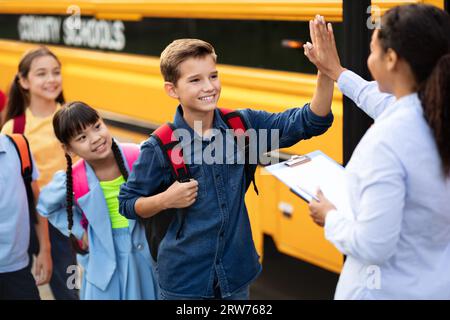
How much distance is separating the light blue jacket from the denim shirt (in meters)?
0.33

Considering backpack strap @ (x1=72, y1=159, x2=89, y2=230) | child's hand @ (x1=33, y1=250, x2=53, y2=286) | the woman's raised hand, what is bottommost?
child's hand @ (x1=33, y1=250, x2=53, y2=286)

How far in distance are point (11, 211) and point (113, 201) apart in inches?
14.7

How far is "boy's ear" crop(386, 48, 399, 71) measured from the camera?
151 cm

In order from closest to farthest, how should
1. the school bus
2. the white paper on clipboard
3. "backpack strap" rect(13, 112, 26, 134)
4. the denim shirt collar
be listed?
the white paper on clipboard, the denim shirt collar, the school bus, "backpack strap" rect(13, 112, 26, 134)

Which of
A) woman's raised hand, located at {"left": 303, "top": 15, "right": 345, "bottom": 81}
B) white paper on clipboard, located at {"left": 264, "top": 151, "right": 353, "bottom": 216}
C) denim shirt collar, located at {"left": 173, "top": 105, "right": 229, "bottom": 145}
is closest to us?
white paper on clipboard, located at {"left": 264, "top": 151, "right": 353, "bottom": 216}

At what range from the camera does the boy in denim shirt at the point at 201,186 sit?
196 centimetres

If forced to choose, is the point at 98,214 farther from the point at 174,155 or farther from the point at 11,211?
the point at 174,155

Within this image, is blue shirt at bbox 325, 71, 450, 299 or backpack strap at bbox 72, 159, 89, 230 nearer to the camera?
blue shirt at bbox 325, 71, 450, 299

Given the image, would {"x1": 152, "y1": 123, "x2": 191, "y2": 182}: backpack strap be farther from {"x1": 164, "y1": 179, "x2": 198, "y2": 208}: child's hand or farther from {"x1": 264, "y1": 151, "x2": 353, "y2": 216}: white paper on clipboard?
{"x1": 264, "y1": 151, "x2": 353, "y2": 216}: white paper on clipboard

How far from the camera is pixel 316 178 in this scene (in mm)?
1820

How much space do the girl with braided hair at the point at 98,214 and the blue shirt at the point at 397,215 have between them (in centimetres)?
96

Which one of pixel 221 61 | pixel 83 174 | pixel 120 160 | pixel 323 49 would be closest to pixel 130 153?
pixel 120 160

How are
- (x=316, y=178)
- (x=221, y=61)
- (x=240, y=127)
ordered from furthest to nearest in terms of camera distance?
1. (x=221, y=61)
2. (x=240, y=127)
3. (x=316, y=178)

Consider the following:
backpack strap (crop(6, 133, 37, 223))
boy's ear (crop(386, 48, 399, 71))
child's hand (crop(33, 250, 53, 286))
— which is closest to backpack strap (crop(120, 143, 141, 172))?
backpack strap (crop(6, 133, 37, 223))
